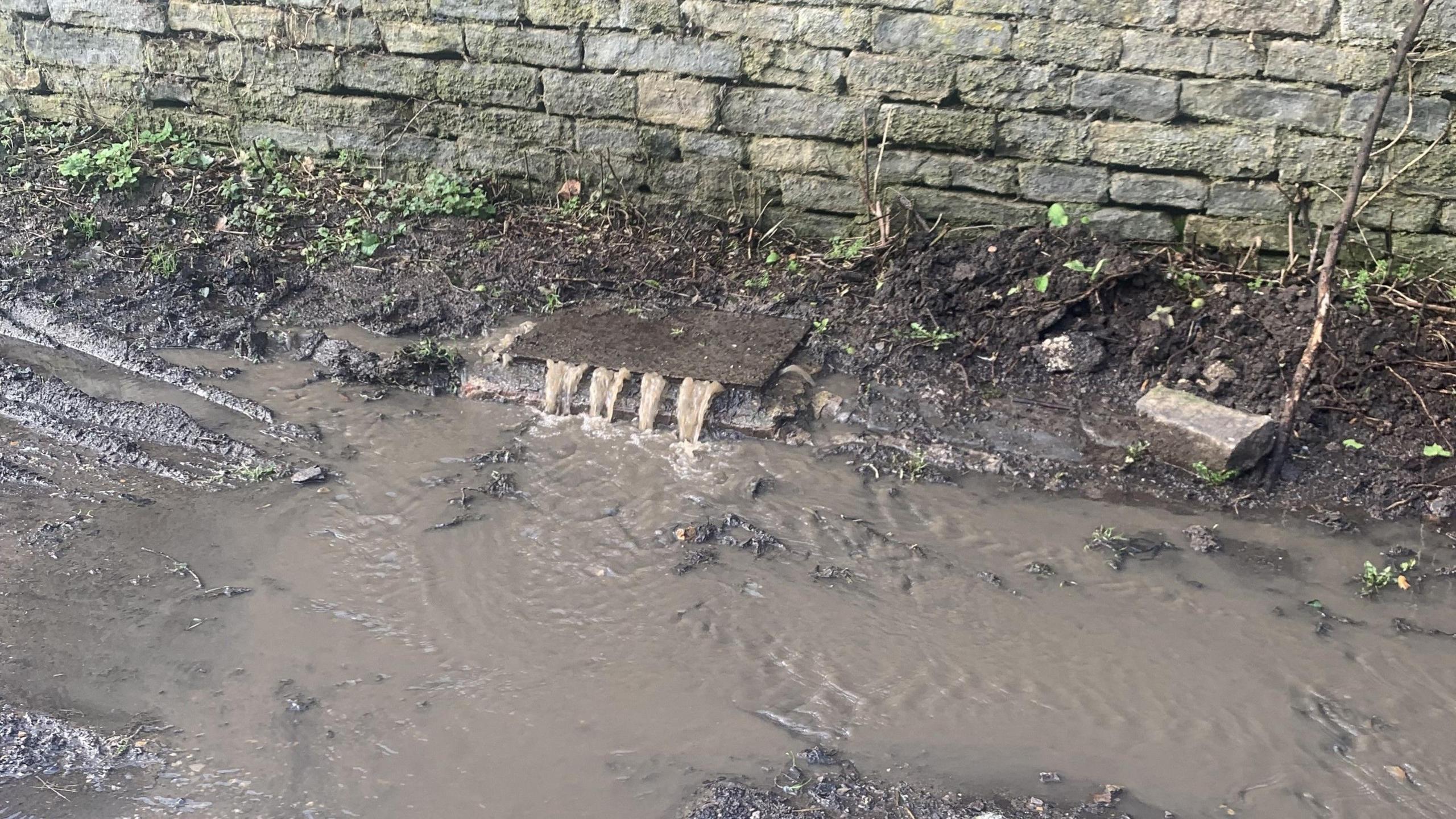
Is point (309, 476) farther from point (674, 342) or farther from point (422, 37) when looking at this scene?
point (422, 37)

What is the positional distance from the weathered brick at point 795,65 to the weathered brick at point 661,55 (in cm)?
8

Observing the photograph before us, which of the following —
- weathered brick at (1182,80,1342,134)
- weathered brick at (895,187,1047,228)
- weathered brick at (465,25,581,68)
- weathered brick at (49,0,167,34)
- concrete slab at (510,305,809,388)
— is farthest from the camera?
weathered brick at (49,0,167,34)

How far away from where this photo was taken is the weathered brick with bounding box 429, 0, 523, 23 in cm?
557

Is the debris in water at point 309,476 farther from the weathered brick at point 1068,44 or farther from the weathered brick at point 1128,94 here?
the weathered brick at point 1128,94

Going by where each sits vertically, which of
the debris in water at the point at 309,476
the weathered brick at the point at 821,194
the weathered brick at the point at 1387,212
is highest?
the weathered brick at the point at 1387,212

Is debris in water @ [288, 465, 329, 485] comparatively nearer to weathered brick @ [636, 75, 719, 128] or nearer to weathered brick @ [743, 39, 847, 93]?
weathered brick @ [636, 75, 719, 128]

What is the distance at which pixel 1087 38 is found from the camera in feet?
15.7

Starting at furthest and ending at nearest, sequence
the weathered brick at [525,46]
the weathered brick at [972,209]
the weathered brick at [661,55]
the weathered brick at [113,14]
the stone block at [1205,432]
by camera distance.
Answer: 1. the weathered brick at [113,14]
2. the weathered brick at [525,46]
3. the weathered brick at [661,55]
4. the weathered brick at [972,209]
5. the stone block at [1205,432]

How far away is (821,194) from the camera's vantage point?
550 centimetres

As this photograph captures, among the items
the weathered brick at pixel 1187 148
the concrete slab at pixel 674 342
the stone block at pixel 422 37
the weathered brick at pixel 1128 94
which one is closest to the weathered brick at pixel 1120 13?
the weathered brick at pixel 1128 94

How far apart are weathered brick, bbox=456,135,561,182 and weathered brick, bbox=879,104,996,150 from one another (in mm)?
1893

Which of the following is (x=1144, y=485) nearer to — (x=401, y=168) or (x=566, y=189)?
(x=566, y=189)

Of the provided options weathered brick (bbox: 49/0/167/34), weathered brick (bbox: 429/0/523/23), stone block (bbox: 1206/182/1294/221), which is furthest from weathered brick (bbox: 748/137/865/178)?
weathered brick (bbox: 49/0/167/34)

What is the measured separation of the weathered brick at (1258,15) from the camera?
4.49 m
